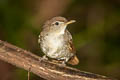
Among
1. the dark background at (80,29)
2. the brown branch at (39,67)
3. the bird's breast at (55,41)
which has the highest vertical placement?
the dark background at (80,29)

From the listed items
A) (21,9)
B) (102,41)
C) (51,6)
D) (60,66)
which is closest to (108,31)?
(102,41)

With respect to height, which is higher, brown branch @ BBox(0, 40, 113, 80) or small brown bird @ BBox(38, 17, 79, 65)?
small brown bird @ BBox(38, 17, 79, 65)

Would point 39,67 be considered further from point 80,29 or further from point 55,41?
point 80,29

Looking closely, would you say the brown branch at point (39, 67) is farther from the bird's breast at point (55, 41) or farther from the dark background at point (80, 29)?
the dark background at point (80, 29)

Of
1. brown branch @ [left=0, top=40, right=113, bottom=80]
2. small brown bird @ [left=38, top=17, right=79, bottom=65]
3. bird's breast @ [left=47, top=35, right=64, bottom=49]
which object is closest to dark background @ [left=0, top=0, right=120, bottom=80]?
small brown bird @ [left=38, top=17, right=79, bottom=65]

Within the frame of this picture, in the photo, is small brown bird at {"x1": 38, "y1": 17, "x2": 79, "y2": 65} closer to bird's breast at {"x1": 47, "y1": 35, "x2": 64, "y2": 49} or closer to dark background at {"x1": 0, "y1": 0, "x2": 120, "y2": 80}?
bird's breast at {"x1": 47, "y1": 35, "x2": 64, "y2": 49}

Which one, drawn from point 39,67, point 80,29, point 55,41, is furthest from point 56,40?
point 80,29

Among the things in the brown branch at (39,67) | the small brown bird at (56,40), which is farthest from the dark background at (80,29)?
the brown branch at (39,67)
